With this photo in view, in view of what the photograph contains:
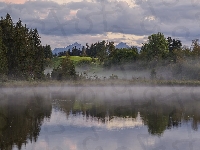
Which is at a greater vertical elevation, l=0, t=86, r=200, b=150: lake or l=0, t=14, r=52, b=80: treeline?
l=0, t=14, r=52, b=80: treeline

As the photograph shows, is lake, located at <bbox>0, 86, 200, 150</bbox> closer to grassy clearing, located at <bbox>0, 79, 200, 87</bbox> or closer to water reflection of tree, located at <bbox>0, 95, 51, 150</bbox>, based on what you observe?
water reflection of tree, located at <bbox>0, 95, 51, 150</bbox>

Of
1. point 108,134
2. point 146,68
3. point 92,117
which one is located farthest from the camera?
point 146,68

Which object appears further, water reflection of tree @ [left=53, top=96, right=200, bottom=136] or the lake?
water reflection of tree @ [left=53, top=96, right=200, bottom=136]

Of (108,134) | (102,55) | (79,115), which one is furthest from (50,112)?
(102,55)

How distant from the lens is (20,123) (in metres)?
22.8

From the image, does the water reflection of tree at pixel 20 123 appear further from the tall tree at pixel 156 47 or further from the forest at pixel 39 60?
the tall tree at pixel 156 47

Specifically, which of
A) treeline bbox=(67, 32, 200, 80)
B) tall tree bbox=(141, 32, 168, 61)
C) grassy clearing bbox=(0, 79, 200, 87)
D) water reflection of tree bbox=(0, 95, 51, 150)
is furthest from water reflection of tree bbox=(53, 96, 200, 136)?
tall tree bbox=(141, 32, 168, 61)

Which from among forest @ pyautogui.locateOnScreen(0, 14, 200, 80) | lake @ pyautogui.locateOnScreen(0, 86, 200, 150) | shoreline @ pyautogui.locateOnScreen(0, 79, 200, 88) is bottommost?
lake @ pyautogui.locateOnScreen(0, 86, 200, 150)

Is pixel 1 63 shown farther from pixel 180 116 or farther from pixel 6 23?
pixel 180 116

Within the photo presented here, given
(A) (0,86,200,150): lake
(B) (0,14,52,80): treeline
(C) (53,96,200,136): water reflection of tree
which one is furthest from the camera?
(B) (0,14,52,80): treeline

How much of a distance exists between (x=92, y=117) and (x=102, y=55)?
107332mm

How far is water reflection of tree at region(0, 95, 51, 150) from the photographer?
58.4 feet

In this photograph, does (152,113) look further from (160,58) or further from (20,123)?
(160,58)

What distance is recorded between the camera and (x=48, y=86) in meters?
59.8
